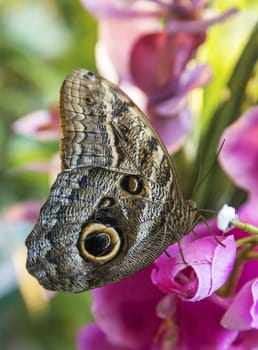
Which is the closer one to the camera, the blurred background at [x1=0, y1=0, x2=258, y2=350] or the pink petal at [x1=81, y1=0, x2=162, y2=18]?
the pink petal at [x1=81, y1=0, x2=162, y2=18]

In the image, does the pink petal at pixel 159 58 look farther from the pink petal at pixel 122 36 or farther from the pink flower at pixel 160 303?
the pink flower at pixel 160 303

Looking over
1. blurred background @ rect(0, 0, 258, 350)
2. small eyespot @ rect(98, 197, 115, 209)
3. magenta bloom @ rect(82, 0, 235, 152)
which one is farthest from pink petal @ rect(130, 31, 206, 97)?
blurred background @ rect(0, 0, 258, 350)

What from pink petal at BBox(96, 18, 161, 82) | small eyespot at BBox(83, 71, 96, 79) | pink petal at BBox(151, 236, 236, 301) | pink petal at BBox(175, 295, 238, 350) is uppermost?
pink petal at BBox(96, 18, 161, 82)

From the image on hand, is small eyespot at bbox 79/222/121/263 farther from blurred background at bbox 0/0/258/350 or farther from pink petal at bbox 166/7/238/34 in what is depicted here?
blurred background at bbox 0/0/258/350

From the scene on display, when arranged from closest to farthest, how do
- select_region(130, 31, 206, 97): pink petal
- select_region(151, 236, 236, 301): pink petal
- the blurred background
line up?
select_region(151, 236, 236, 301): pink petal < select_region(130, 31, 206, 97): pink petal < the blurred background

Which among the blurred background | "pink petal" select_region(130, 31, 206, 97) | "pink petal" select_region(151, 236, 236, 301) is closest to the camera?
"pink petal" select_region(151, 236, 236, 301)

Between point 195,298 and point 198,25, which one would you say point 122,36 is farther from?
point 195,298

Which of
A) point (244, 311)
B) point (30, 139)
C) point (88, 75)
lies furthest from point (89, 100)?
point (30, 139)

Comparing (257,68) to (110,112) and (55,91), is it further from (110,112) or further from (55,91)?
(55,91)
